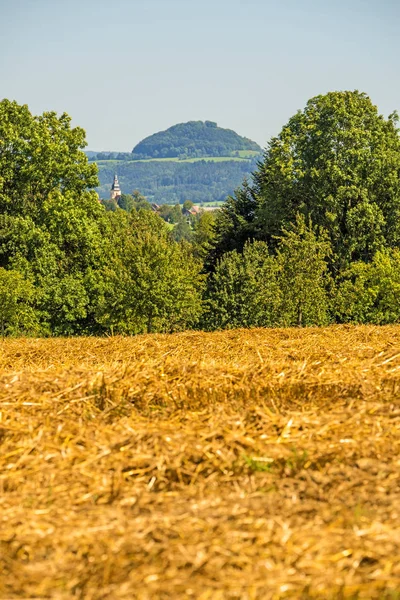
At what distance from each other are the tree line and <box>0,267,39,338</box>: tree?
2.8 inches

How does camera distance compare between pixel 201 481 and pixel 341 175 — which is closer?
pixel 201 481

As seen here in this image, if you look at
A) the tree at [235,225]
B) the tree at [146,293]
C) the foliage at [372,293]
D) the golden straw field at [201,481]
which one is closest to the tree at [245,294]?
the tree at [146,293]

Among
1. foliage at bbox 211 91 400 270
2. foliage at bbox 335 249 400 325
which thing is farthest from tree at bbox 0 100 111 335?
foliage at bbox 335 249 400 325

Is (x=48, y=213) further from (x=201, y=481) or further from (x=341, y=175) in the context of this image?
(x=201, y=481)

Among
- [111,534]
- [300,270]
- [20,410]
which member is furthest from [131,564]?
[300,270]

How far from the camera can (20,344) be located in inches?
598

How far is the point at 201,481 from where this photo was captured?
17.1 ft

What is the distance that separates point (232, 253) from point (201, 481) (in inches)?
1417

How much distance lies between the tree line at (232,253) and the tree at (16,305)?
0.07 metres

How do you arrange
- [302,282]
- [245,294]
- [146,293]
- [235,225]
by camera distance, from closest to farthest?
[302,282], [146,293], [245,294], [235,225]

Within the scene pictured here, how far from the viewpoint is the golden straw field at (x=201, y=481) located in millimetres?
3922

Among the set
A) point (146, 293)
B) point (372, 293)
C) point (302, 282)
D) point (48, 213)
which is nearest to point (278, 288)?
point (302, 282)

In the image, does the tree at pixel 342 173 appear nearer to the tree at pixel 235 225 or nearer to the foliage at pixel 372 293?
the foliage at pixel 372 293

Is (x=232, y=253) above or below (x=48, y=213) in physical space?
below
